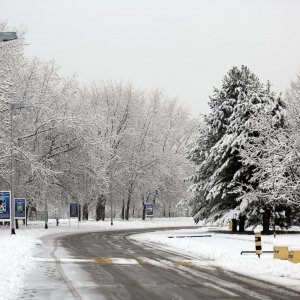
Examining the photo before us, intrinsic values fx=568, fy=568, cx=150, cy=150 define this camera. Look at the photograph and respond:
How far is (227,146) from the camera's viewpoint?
38.3 m

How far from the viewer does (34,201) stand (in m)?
43.4

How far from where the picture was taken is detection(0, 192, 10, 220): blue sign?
33.8 meters

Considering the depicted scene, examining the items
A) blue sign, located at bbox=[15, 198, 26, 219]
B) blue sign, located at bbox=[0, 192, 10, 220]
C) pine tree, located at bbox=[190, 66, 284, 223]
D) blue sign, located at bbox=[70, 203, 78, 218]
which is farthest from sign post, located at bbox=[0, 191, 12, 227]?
blue sign, located at bbox=[70, 203, 78, 218]

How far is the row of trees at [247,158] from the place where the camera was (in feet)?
112

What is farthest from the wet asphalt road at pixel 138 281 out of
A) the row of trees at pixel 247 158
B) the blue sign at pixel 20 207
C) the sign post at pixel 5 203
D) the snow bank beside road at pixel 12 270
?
the blue sign at pixel 20 207

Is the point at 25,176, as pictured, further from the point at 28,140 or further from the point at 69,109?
the point at 69,109

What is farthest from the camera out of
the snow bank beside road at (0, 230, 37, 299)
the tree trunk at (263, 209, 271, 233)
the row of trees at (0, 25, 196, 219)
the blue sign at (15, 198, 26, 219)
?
the row of trees at (0, 25, 196, 219)

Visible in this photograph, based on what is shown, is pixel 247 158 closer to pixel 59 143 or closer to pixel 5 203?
pixel 5 203

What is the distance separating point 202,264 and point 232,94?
83.5ft

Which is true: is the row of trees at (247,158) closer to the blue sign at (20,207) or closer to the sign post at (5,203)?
the blue sign at (20,207)

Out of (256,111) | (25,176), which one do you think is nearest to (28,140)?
(25,176)

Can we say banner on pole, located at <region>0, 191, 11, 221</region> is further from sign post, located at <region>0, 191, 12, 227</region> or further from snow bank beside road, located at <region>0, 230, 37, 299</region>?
snow bank beside road, located at <region>0, 230, 37, 299</region>

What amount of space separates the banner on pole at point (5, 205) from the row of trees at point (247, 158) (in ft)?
42.5

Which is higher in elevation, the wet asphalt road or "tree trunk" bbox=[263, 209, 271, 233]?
"tree trunk" bbox=[263, 209, 271, 233]
